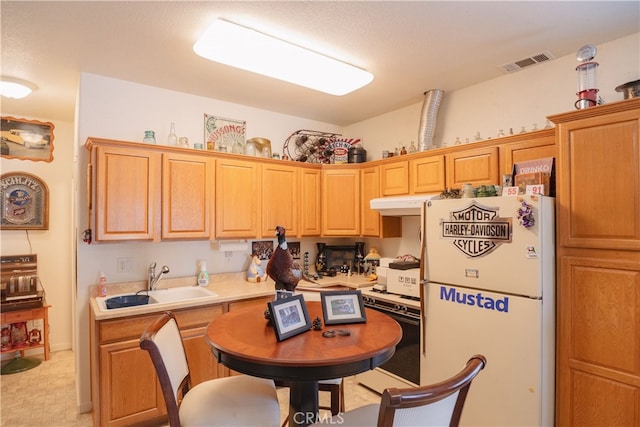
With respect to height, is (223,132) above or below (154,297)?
above

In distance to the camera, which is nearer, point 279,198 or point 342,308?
point 342,308

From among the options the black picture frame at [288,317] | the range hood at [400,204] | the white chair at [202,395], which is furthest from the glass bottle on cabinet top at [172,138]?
the black picture frame at [288,317]

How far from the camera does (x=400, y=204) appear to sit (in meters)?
3.15

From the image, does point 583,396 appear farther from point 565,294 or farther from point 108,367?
point 108,367

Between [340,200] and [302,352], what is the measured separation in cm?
257

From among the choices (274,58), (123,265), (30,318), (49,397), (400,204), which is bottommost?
(49,397)

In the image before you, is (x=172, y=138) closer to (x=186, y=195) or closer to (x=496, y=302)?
(x=186, y=195)

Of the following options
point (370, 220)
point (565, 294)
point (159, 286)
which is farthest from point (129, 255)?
point (565, 294)

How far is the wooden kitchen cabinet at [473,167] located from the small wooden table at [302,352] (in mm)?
1521

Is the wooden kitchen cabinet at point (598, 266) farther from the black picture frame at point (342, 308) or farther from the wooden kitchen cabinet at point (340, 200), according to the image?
the wooden kitchen cabinet at point (340, 200)

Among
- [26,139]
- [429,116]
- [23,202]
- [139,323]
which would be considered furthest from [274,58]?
[23,202]

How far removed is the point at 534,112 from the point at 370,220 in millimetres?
1730

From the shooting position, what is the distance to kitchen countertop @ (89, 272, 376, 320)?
8.20 ft

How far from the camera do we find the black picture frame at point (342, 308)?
1.78 meters
